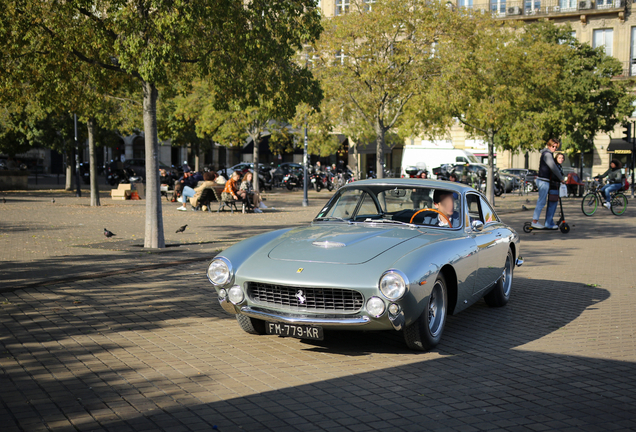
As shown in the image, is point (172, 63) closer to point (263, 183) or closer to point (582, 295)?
point (582, 295)

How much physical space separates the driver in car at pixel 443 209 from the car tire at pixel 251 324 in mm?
1932

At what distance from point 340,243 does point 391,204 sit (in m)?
1.44

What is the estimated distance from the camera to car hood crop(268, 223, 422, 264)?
5.61m

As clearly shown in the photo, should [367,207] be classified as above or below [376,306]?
above

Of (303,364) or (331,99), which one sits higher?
(331,99)

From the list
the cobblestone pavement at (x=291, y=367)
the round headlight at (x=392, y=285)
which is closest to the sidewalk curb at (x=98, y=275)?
the cobblestone pavement at (x=291, y=367)

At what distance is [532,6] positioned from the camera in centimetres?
5691

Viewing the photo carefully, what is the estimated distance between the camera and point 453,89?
22859 millimetres

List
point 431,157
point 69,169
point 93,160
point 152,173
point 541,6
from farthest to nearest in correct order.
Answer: point 541,6 < point 431,157 < point 69,169 < point 93,160 < point 152,173

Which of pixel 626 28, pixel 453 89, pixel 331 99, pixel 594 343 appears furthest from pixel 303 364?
pixel 626 28

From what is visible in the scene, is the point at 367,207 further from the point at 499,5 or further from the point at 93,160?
the point at 499,5

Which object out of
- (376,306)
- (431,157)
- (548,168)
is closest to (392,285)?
(376,306)

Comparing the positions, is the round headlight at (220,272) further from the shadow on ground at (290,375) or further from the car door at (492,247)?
the car door at (492,247)

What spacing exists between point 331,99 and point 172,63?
1407cm
